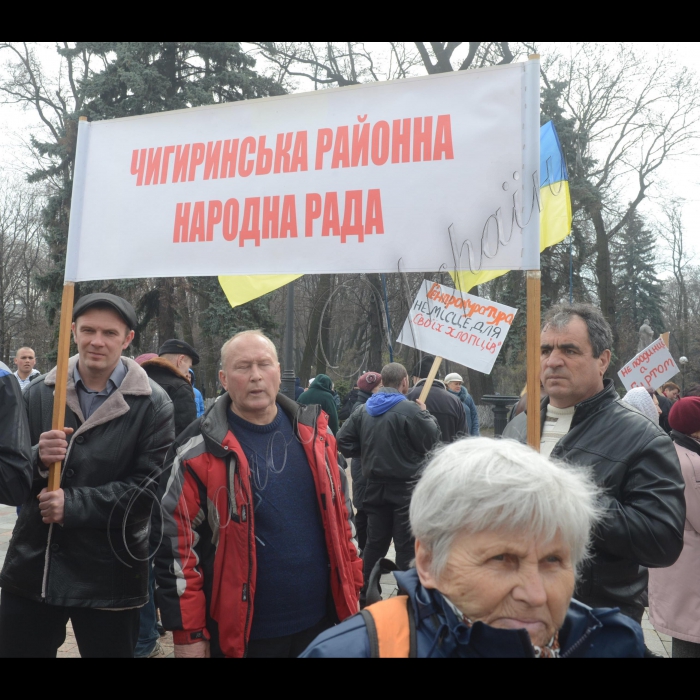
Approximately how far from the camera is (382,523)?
5320 millimetres

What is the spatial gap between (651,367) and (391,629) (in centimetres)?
899

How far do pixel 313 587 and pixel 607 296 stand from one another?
20.7 m

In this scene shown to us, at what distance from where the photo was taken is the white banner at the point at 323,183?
2543mm

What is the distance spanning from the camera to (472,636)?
54.3 inches

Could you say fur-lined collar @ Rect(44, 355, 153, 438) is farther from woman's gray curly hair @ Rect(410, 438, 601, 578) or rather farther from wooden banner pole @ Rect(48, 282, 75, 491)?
woman's gray curly hair @ Rect(410, 438, 601, 578)

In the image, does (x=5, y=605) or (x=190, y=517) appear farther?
(x=5, y=605)

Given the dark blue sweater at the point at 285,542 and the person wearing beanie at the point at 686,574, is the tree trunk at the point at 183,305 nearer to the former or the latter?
the person wearing beanie at the point at 686,574

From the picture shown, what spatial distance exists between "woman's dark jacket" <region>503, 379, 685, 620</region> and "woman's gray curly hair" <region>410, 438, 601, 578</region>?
28.0 inches

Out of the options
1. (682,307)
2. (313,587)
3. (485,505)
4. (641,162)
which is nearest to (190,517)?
(313,587)

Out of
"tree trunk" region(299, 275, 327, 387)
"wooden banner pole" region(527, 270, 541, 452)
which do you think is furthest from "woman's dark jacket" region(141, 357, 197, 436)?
"tree trunk" region(299, 275, 327, 387)

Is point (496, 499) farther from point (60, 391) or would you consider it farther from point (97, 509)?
point (60, 391)

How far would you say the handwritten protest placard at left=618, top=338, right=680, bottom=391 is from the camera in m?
9.37

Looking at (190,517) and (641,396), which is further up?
(641,396)

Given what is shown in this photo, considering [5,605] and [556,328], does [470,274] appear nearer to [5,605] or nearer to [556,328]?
[556,328]
